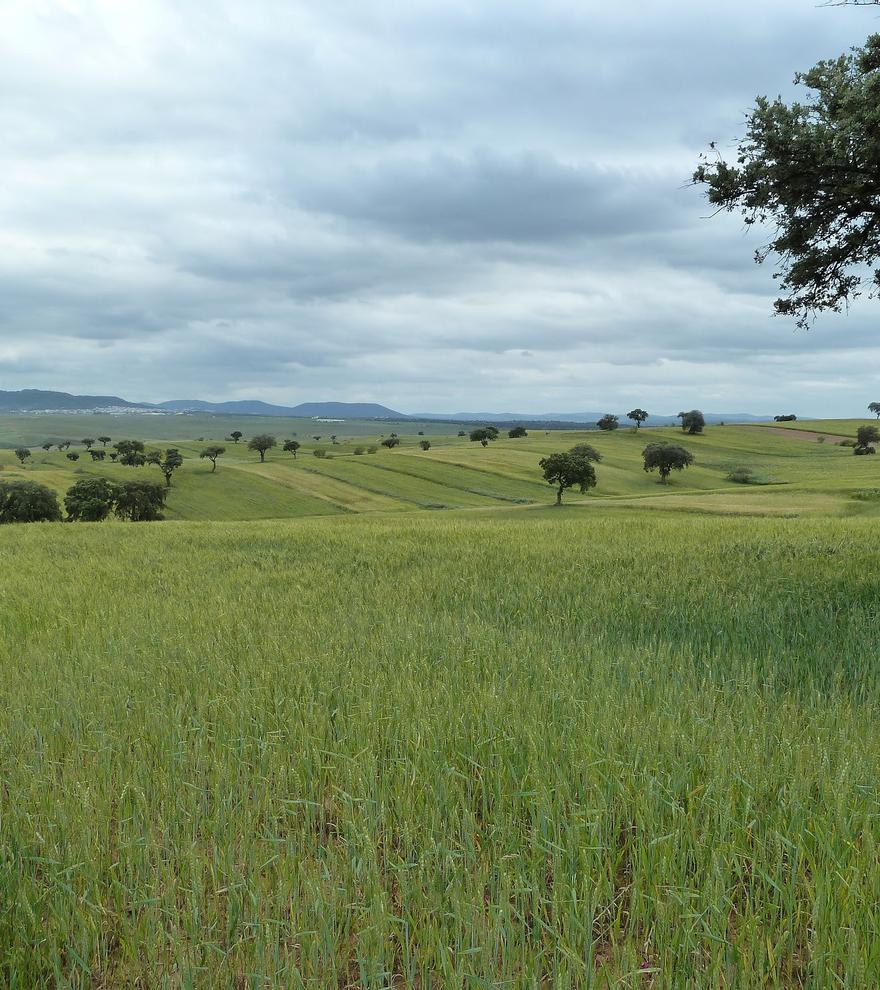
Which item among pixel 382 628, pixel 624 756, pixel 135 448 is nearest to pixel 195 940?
pixel 624 756

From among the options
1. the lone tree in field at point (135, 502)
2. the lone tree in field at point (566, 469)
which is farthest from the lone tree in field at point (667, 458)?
the lone tree in field at point (135, 502)

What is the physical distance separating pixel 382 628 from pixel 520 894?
5514mm

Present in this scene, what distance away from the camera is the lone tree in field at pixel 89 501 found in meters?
78.5

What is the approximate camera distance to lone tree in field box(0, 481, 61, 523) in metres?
74.6

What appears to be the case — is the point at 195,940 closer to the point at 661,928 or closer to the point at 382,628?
the point at 661,928

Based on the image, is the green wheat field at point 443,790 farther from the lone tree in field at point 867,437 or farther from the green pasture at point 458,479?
the lone tree in field at point 867,437

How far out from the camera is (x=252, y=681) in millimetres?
6852

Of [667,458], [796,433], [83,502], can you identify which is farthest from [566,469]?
[796,433]

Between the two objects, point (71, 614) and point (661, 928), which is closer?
point (661, 928)

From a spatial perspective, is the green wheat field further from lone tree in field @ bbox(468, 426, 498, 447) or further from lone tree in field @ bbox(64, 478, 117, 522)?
lone tree in field @ bbox(468, 426, 498, 447)

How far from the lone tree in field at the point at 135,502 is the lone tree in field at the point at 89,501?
1.18 meters

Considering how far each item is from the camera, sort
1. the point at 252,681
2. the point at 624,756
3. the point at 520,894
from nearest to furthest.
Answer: the point at 520,894, the point at 624,756, the point at 252,681

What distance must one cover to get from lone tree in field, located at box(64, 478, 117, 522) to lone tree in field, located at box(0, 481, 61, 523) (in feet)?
6.61

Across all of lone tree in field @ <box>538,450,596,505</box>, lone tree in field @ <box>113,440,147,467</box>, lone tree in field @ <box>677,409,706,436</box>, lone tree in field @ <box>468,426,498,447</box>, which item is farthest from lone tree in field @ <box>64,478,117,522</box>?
lone tree in field @ <box>677,409,706,436</box>
